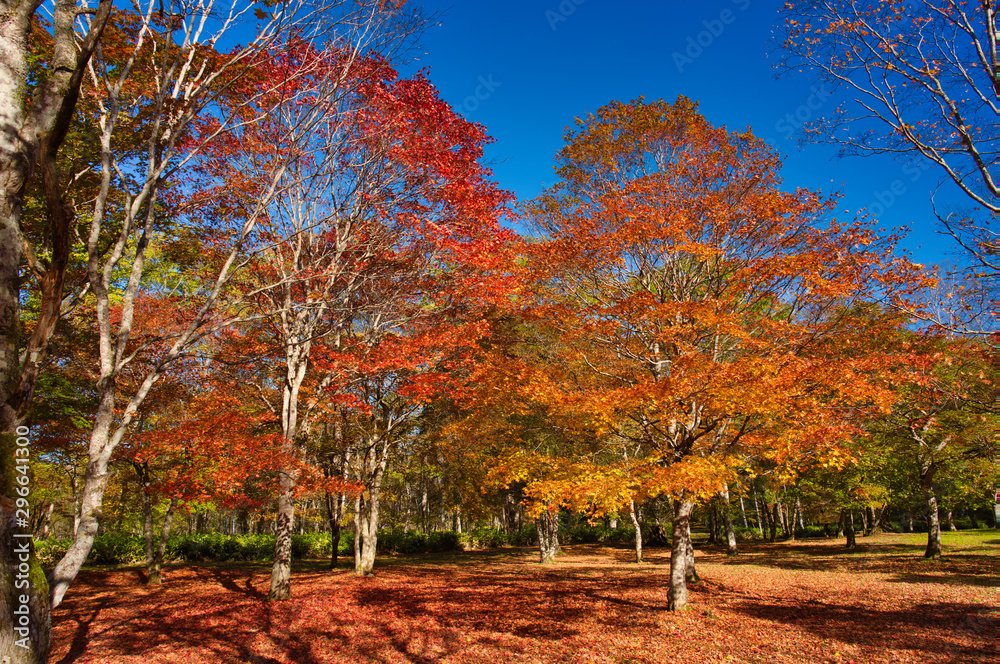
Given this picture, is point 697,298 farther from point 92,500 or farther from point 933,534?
point 933,534

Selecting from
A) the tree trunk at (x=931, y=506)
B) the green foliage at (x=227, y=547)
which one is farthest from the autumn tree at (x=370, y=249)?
the tree trunk at (x=931, y=506)

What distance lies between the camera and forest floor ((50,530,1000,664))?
24.4 feet

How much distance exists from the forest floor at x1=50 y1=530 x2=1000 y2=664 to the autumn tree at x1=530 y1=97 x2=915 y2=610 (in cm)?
211

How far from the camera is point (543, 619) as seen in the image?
9672mm

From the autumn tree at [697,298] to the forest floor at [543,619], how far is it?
211 cm

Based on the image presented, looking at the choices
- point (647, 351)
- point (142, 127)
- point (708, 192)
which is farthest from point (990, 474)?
point (142, 127)

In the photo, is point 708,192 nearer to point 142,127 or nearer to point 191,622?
point 142,127

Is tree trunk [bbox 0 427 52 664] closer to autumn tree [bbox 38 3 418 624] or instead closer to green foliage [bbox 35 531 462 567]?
autumn tree [bbox 38 3 418 624]

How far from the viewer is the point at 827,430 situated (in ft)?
29.1

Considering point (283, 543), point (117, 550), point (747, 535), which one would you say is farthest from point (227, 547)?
point (747, 535)

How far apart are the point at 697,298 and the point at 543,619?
7.99 meters

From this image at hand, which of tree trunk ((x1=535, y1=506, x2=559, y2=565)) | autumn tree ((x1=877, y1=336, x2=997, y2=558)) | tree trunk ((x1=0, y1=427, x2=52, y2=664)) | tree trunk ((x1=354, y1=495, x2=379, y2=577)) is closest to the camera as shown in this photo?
tree trunk ((x1=0, y1=427, x2=52, y2=664))

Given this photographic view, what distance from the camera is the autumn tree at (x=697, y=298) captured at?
8391 millimetres

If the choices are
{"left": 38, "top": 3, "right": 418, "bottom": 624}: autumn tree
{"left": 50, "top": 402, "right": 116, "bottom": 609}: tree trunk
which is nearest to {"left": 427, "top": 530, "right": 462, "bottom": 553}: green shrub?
{"left": 38, "top": 3, "right": 418, "bottom": 624}: autumn tree
